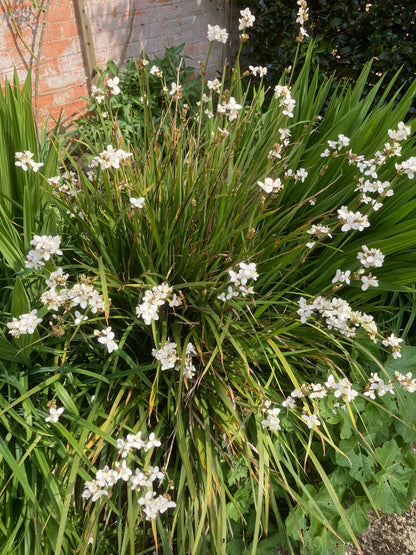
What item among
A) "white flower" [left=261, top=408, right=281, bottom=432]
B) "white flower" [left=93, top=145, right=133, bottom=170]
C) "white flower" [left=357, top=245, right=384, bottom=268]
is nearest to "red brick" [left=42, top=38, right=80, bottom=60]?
"white flower" [left=93, top=145, right=133, bottom=170]

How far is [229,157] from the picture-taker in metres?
1.85

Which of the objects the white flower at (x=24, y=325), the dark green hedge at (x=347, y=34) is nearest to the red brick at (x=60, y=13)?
the dark green hedge at (x=347, y=34)

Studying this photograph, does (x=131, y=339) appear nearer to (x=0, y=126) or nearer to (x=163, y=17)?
(x=0, y=126)

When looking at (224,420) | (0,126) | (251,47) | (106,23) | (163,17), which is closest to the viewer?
(224,420)

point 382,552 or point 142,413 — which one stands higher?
point 142,413

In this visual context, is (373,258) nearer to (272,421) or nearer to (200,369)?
(272,421)

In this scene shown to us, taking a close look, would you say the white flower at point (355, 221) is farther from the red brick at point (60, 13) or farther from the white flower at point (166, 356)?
the red brick at point (60, 13)

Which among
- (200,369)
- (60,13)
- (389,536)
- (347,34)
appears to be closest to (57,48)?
(60,13)

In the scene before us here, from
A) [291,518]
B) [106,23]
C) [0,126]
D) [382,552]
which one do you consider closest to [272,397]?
[291,518]

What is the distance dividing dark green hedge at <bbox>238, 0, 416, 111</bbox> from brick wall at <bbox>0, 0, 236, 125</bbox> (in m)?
0.64

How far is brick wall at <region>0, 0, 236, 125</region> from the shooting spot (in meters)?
3.37

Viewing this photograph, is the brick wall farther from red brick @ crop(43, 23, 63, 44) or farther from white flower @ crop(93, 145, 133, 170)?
white flower @ crop(93, 145, 133, 170)

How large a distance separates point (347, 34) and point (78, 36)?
84.9 inches

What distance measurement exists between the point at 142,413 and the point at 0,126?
136 centimetres
